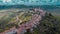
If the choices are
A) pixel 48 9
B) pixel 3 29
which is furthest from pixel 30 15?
pixel 3 29

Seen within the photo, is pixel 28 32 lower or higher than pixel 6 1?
lower

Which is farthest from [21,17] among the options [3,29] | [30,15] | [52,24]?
[52,24]

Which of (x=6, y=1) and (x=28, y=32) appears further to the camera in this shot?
(x=6, y=1)

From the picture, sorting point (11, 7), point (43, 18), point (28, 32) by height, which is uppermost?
point (11, 7)

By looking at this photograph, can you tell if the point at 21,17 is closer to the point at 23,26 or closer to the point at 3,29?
the point at 23,26

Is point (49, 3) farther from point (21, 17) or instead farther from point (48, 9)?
point (21, 17)

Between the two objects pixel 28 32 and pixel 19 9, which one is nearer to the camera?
pixel 28 32

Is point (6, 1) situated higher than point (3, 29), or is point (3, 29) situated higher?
point (6, 1)

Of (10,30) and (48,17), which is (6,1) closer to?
(10,30)

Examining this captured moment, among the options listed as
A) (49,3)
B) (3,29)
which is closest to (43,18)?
(49,3)
